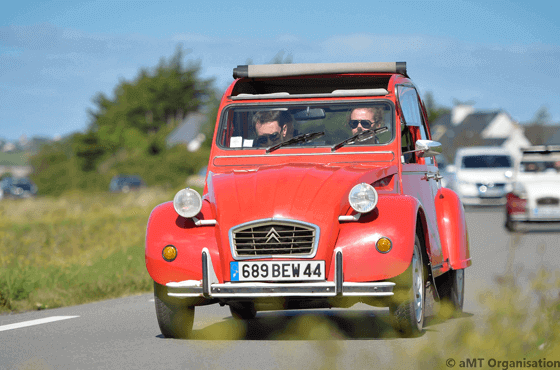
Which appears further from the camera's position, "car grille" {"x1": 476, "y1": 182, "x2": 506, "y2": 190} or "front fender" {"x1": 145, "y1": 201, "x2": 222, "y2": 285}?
"car grille" {"x1": 476, "y1": 182, "x2": 506, "y2": 190}

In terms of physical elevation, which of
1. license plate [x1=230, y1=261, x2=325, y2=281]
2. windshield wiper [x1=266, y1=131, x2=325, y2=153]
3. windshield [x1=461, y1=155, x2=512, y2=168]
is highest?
windshield wiper [x1=266, y1=131, x2=325, y2=153]

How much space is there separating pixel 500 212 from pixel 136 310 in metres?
24.0

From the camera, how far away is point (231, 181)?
7055 millimetres

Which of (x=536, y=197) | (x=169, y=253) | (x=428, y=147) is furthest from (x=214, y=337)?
(x=536, y=197)

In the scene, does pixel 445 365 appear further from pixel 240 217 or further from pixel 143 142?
pixel 143 142

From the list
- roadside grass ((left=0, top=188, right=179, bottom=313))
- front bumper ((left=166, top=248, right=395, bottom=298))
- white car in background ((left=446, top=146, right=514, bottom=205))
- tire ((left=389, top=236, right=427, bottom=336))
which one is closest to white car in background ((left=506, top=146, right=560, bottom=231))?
roadside grass ((left=0, top=188, right=179, bottom=313))

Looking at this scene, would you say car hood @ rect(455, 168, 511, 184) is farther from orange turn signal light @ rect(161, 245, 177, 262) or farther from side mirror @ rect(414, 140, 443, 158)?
orange turn signal light @ rect(161, 245, 177, 262)

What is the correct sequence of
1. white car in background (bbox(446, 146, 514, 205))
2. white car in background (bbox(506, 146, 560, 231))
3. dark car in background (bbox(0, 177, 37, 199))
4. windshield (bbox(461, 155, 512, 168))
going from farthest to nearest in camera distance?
1. dark car in background (bbox(0, 177, 37, 199))
2. windshield (bbox(461, 155, 512, 168))
3. white car in background (bbox(446, 146, 514, 205))
4. white car in background (bbox(506, 146, 560, 231))

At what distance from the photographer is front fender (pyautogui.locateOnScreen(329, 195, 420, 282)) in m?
6.42

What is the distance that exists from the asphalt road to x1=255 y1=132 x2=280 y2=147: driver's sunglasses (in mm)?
1579

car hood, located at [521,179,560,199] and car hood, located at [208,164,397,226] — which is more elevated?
car hood, located at [208,164,397,226]

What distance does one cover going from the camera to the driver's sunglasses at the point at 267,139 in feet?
26.7

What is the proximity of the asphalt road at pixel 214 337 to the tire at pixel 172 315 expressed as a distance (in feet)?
0.39

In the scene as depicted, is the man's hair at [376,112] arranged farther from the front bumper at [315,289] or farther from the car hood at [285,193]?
the front bumper at [315,289]
